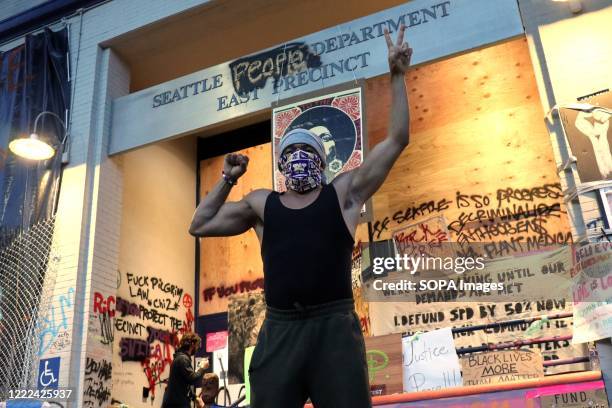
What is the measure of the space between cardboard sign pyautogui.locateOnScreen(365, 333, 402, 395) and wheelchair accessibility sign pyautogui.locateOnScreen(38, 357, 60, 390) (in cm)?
324

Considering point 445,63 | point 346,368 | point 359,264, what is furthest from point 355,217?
point 445,63

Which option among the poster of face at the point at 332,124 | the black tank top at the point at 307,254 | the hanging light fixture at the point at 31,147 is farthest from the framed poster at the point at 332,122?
the black tank top at the point at 307,254

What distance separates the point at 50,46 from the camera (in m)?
7.86

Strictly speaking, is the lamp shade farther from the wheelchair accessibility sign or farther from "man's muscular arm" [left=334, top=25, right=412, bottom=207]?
"man's muscular arm" [left=334, top=25, right=412, bottom=207]

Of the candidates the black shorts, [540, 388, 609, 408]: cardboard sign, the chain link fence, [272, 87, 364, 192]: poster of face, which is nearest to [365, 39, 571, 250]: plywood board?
[272, 87, 364, 192]: poster of face

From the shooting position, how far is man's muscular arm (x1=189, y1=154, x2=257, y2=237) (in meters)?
2.11

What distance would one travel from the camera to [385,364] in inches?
216

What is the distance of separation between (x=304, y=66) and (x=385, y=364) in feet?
10.4

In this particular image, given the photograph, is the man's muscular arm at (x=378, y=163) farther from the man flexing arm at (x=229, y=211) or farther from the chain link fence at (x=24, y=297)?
the chain link fence at (x=24, y=297)

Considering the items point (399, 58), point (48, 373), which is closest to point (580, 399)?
point (399, 58)

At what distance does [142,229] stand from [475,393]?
5.13 metres

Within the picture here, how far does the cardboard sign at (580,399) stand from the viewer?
166 inches

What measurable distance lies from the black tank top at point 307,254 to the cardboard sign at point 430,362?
3696mm

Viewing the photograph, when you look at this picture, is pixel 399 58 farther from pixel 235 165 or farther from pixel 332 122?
pixel 332 122
